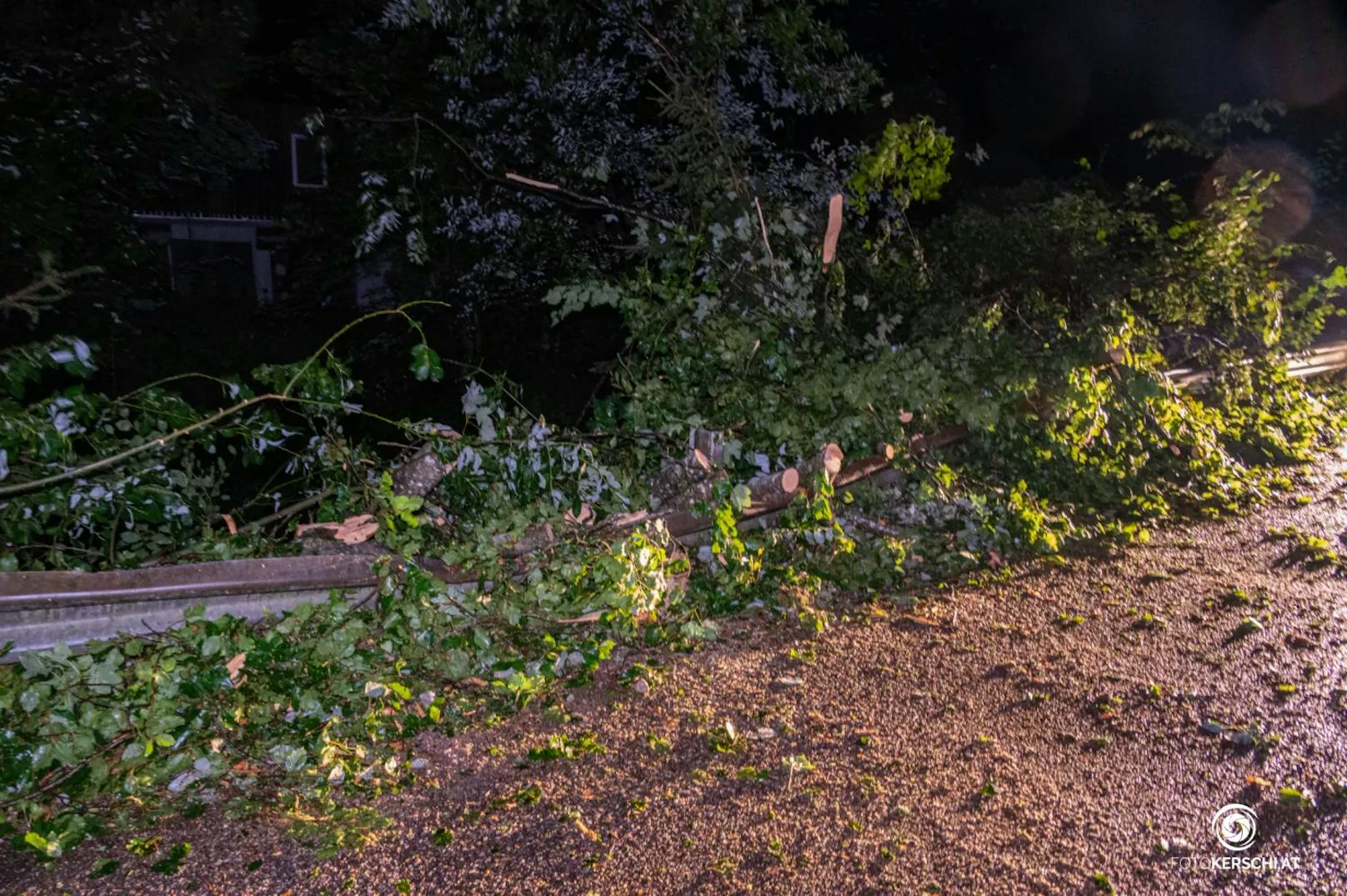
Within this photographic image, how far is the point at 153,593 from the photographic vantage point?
3.53 meters

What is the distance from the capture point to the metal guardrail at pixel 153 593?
3354mm

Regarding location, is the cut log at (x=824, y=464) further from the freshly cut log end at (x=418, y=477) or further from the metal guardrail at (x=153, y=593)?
the metal guardrail at (x=153, y=593)

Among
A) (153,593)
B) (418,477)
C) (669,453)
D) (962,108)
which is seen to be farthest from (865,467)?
(962,108)

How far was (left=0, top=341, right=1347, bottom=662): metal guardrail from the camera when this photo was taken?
11.0 ft

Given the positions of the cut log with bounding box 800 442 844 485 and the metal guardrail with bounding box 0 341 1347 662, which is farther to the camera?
the cut log with bounding box 800 442 844 485

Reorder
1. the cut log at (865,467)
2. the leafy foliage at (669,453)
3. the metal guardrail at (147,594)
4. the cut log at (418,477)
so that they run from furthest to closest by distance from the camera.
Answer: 1. the cut log at (865,467)
2. the cut log at (418,477)
3. the leafy foliage at (669,453)
4. the metal guardrail at (147,594)

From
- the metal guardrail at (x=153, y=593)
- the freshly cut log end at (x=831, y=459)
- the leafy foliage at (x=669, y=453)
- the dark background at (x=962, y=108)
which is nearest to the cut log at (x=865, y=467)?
the leafy foliage at (x=669, y=453)

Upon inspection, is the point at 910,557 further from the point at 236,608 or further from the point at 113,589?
the point at 113,589

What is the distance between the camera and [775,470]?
5719 millimetres

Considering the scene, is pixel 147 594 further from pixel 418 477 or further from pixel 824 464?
pixel 824 464

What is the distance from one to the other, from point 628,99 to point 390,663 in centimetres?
656

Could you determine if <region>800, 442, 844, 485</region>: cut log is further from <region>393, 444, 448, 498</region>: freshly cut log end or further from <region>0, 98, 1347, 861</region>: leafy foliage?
<region>393, 444, 448, 498</region>: freshly cut log end

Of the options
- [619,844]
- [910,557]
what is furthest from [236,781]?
[910,557]

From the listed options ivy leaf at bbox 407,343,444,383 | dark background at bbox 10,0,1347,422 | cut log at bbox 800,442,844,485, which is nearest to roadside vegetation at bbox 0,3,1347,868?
ivy leaf at bbox 407,343,444,383
